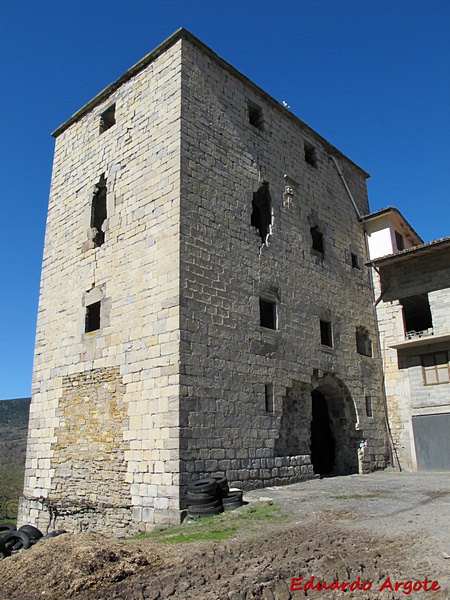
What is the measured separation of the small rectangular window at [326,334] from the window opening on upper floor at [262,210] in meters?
3.24

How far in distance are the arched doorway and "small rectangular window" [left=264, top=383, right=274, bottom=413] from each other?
8.94 ft

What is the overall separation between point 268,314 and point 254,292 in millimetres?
850

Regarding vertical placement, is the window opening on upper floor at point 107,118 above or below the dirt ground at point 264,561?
above

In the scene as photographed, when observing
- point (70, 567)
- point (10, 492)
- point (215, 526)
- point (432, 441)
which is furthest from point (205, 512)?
point (10, 492)

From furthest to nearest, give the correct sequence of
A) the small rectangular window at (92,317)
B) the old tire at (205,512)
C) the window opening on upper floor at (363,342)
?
1. the window opening on upper floor at (363,342)
2. the small rectangular window at (92,317)
3. the old tire at (205,512)

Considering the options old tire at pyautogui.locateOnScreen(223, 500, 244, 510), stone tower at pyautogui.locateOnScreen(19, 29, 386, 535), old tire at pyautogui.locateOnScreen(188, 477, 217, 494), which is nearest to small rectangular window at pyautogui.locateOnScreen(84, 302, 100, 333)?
stone tower at pyautogui.locateOnScreen(19, 29, 386, 535)

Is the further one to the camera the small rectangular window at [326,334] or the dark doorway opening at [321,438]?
the dark doorway opening at [321,438]

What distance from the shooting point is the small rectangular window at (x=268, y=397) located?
10.9 metres

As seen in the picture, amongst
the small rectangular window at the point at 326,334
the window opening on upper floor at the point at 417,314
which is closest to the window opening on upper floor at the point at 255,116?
the small rectangular window at the point at 326,334

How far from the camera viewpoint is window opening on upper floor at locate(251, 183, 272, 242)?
502 inches

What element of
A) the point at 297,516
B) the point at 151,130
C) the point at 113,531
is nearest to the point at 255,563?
the point at 297,516

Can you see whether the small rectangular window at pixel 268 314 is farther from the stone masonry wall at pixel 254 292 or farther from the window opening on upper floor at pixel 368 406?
the window opening on upper floor at pixel 368 406

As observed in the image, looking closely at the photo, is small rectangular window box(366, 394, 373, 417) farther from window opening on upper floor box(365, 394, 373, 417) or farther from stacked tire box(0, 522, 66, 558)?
stacked tire box(0, 522, 66, 558)

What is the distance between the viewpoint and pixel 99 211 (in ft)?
43.1
